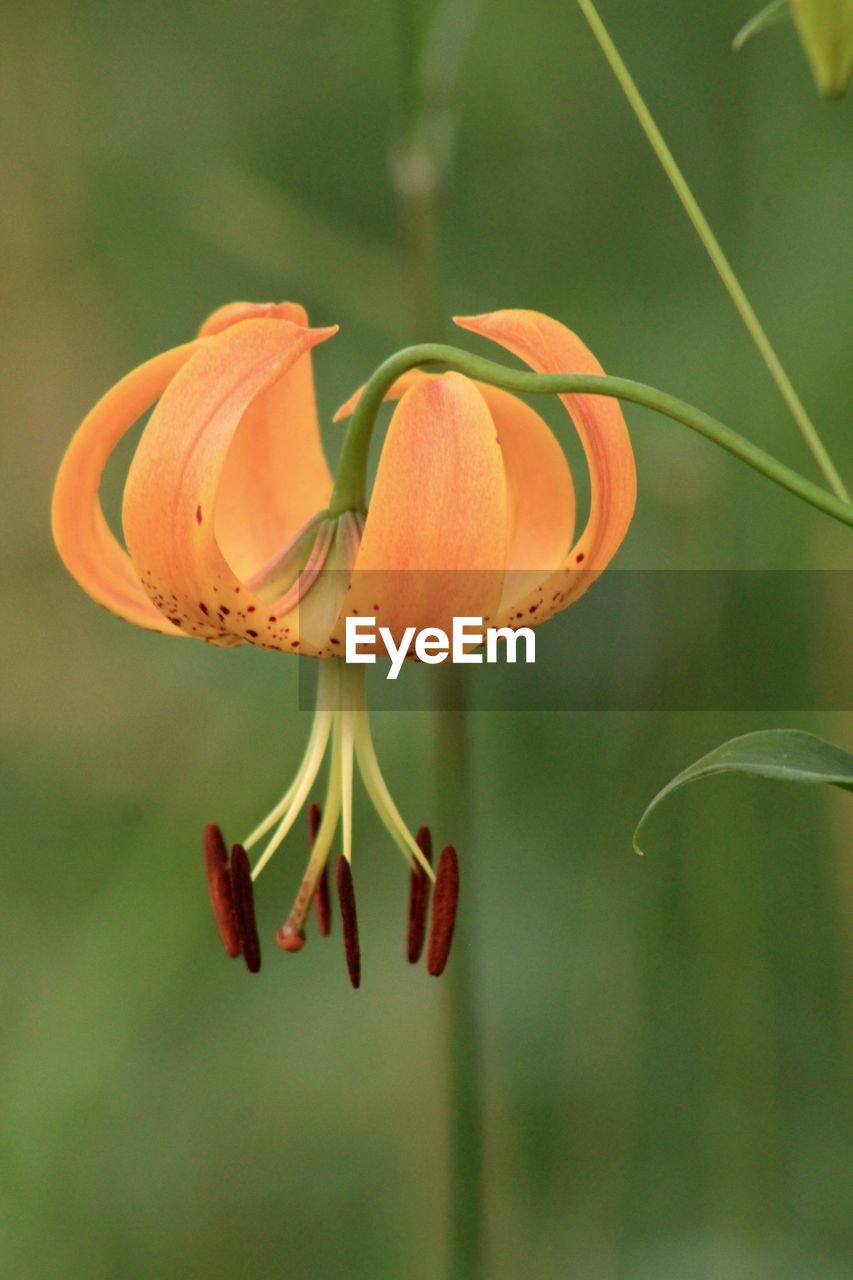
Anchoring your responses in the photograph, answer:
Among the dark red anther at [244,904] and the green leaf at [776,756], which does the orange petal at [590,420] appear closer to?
the green leaf at [776,756]

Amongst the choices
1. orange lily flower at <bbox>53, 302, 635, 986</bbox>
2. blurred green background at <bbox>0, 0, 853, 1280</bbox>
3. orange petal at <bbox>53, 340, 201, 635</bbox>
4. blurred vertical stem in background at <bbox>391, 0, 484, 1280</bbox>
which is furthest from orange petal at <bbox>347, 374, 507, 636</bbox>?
blurred green background at <bbox>0, 0, 853, 1280</bbox>

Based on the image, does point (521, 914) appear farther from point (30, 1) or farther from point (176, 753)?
point (30, 1)

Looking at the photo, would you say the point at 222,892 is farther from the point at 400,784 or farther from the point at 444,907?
the point at 400,784

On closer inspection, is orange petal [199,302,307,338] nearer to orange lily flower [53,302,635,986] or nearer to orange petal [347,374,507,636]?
orange lily flower [53,302,635,986]

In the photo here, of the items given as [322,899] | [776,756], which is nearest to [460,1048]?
[322,899]

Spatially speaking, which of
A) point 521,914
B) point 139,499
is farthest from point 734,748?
point 521,914

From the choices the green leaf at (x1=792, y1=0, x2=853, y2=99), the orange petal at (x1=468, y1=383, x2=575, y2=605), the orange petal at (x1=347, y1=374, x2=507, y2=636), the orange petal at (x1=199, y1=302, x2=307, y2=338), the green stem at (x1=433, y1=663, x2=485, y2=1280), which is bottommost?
the green stem at (x1=433, y1=663, x2=485, y2=1280)

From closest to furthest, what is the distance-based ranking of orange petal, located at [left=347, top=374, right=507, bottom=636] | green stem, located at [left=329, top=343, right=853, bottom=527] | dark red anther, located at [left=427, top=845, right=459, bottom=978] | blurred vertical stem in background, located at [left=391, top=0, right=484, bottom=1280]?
green stem, located at [left=329, top=343, right=853, bottom=527], orange petal, located at [left=347, top=374, right=507, bottom=636], dark red anther, located at [left=427, top=845, right=459, bottom=978], blurred vertical stem in background, located at [left=391, top=0, right=484, bottom=1280]
